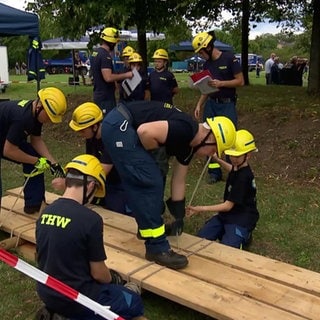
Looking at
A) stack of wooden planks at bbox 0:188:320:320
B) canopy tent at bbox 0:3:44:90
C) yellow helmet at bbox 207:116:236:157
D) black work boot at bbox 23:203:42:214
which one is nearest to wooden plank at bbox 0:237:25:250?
stack of wooden planks at bbox 0:188:320:320

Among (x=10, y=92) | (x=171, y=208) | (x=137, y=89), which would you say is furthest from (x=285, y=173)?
(x=10, y=92)

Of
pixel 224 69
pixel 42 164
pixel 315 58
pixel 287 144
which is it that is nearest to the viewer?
pixel 42 164

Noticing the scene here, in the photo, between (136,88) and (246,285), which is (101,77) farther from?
(246,285)

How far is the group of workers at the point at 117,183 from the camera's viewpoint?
2.69 meters

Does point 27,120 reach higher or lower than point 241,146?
higher

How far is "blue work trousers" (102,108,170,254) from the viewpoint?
3660 mm

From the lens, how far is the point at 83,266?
9.03 ft

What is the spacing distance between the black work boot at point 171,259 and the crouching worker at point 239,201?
649mm

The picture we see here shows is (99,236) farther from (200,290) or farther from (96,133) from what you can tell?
(96,133)

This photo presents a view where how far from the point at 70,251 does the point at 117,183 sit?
100 inches

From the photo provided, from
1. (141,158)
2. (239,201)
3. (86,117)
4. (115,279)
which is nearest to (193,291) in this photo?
(115,279)

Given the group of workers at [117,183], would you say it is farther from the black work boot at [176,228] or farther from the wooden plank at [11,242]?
the wooden plank at [11,242]

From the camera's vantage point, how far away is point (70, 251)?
104 inches

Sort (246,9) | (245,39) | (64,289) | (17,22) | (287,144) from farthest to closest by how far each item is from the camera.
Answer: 1. (245,39)
2. (246,9)
3. (17,22)
4. (287,144)
5. (64,289)
